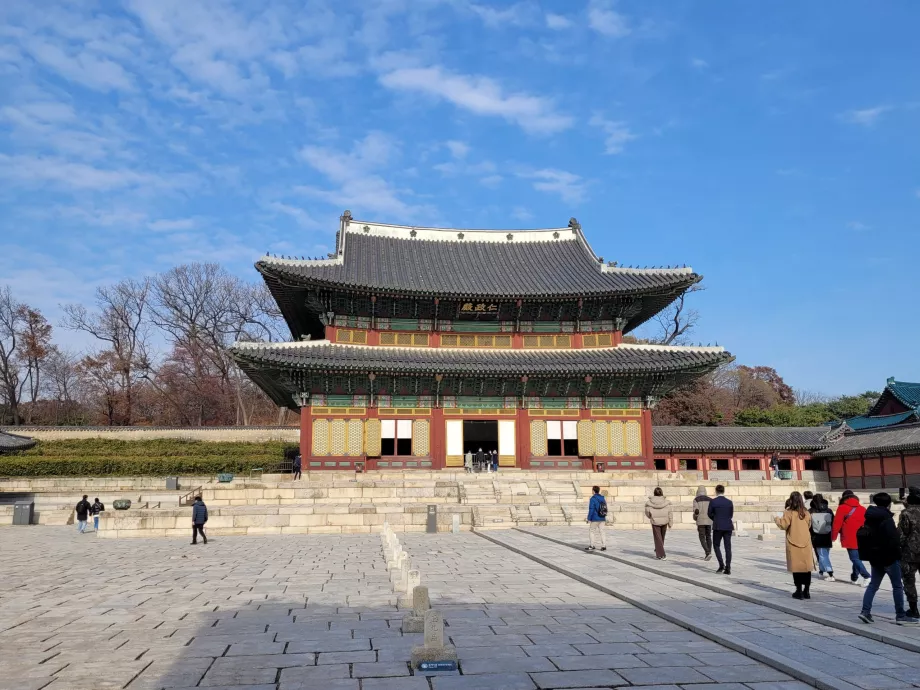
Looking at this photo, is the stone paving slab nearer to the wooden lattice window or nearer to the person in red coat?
the person in red coat

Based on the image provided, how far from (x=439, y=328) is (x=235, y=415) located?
117ft

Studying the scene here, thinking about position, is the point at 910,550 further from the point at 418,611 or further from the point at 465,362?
the point at 465,362

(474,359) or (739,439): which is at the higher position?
(474,359)

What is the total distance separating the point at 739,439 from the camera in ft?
141

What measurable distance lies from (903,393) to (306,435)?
41.7 meters

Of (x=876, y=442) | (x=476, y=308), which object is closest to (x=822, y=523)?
(x=476, y=308)

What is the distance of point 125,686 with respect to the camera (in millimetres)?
6398

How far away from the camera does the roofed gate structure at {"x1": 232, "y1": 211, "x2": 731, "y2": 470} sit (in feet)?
105

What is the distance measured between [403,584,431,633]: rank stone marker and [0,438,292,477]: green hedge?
32.2 m

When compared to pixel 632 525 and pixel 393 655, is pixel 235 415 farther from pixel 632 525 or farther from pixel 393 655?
pixel 393 655

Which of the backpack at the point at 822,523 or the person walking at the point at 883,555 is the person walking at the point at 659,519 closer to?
the backpack at the point at 822,523

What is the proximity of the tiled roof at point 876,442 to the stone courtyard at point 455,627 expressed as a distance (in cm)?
2463

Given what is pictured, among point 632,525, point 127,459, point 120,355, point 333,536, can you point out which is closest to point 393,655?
point 333,536

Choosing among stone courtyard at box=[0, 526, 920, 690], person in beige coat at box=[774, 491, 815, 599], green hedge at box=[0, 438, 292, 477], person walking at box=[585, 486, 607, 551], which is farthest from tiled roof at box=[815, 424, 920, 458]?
green hedge at box=[0, 438, 292, 477]
